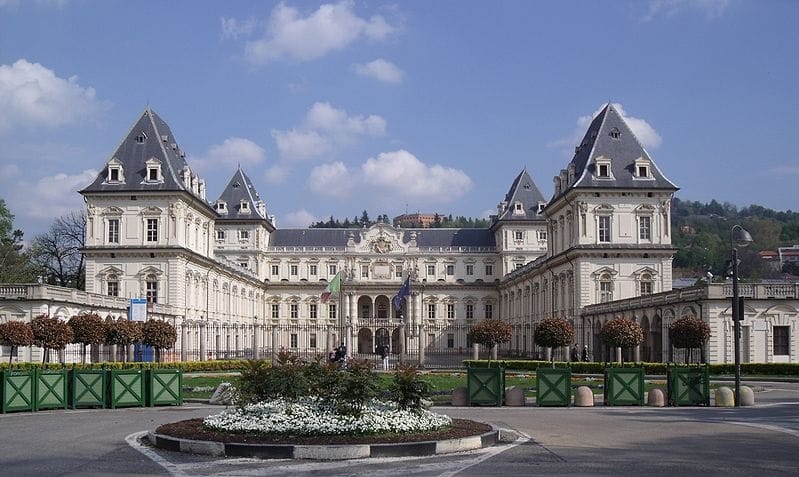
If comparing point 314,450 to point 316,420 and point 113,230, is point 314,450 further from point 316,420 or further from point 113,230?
point 113,230

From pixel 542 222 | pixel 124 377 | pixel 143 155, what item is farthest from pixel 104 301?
pixel 542 222

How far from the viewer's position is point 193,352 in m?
65.1

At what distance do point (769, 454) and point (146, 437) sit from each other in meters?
12.6

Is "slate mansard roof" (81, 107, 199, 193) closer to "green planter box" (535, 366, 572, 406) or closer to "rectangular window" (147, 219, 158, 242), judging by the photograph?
"rectangular window" (147, 219, 158, 242)

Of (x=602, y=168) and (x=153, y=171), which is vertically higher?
(x=153, y=171)

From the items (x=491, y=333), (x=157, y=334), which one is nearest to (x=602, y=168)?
(x=491, y=333)

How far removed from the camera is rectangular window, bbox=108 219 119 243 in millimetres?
69000

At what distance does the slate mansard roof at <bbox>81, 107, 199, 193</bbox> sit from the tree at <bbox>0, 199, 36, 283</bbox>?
17857 mm

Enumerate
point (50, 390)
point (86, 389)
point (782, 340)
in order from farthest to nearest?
point (782, 340)
point (86, 389)
point (50, 390)

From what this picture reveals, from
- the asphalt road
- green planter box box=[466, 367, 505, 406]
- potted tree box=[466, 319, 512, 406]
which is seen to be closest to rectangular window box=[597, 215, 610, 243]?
potted tree box=[466, 319, 512, 406]

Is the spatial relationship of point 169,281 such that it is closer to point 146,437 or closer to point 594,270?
point 594,270

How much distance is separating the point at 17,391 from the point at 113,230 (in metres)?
43.9

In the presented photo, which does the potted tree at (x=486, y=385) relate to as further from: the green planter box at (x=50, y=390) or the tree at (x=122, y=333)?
the tree at (x=122, y=333)

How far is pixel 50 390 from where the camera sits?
90.2ft
